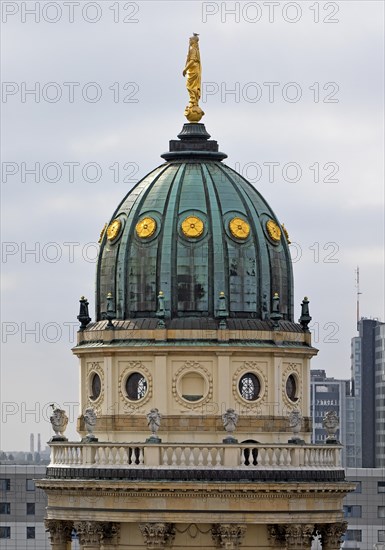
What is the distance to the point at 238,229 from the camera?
102125 millimetres

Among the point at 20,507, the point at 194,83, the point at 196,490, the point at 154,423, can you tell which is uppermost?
the point at 194,83

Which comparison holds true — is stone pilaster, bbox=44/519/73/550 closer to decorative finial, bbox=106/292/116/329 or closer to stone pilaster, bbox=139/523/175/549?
stone pilaster, bbox=139/523/175/549

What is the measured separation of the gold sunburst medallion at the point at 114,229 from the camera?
103 meters

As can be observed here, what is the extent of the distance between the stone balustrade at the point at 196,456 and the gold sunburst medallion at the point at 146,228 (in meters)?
8.39

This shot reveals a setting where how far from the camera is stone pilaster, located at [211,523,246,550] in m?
98.3

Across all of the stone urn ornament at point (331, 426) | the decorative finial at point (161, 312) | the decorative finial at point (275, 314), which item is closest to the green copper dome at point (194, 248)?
the decorative finial at point (161, 312)

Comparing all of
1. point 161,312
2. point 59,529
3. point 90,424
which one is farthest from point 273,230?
point 59,529

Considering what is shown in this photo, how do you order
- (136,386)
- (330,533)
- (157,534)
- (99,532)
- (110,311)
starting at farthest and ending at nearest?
(110,311), (330,533), (136,386), (99,532), (157,534)

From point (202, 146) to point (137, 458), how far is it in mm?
13396

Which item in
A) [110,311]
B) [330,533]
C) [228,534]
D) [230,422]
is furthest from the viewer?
[110,311]

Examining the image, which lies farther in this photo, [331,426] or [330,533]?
[331,426]

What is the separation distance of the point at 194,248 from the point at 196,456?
830 cm

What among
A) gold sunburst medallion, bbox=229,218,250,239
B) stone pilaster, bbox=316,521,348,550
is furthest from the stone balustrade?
gold sunburst medallion, bbox=229,218,250,239

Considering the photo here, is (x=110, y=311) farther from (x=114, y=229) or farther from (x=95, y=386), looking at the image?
(x=114, y=229)
